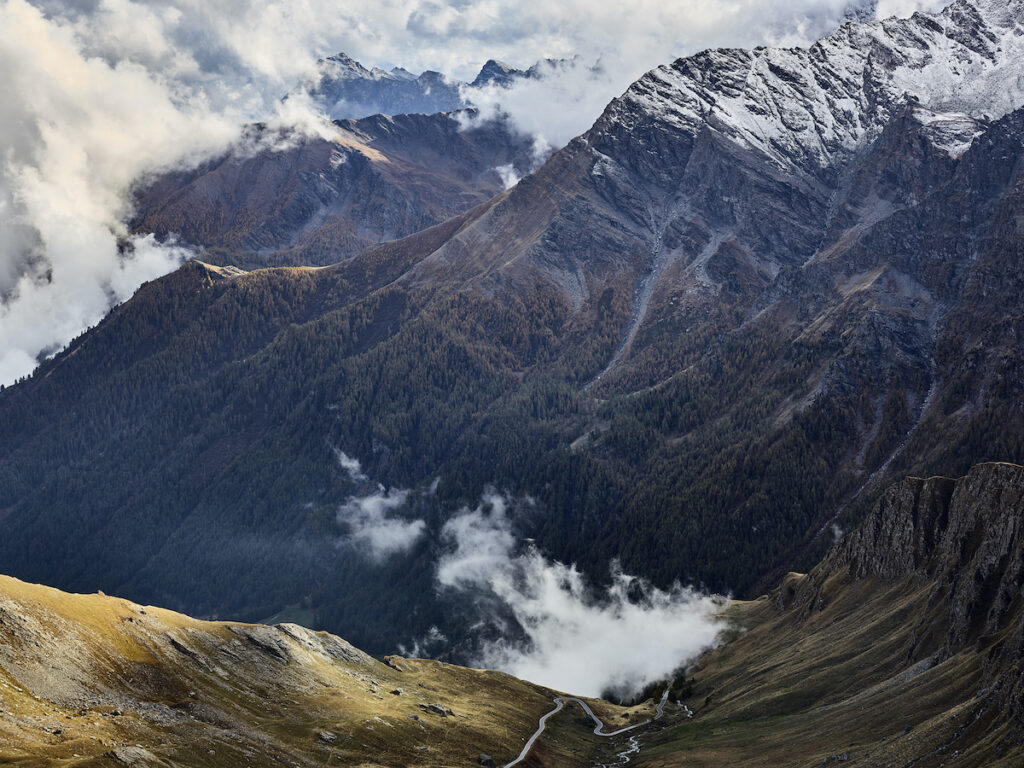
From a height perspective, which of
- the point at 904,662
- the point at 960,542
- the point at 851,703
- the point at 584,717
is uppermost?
the point at 960,542

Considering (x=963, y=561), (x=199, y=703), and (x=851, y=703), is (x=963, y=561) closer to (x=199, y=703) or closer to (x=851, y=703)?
(x=851, y=703)

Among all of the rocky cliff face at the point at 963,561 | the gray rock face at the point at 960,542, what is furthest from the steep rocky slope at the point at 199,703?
the gray rock face at the point at 960,542

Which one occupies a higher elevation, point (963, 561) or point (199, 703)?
point (963, 561)

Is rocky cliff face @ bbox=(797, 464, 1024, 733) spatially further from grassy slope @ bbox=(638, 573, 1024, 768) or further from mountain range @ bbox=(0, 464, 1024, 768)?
grassy slope @ bbox=(638, 573, 1024, 768)

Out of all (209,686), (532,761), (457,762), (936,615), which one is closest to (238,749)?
(209,686)

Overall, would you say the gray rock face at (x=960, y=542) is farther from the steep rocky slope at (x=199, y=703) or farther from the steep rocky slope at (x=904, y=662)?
the steep rocky slope at (x=199, y=703)

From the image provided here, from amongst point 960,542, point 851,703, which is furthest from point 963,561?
point 851,703
